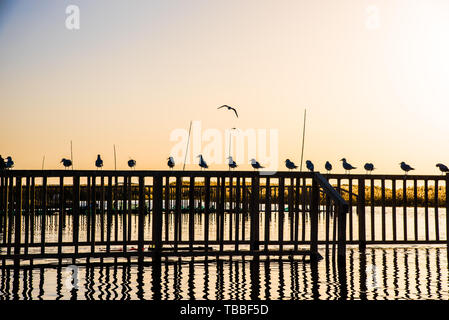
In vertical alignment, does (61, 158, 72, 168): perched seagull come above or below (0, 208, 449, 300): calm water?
above

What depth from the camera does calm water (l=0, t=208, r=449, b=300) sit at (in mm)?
8438

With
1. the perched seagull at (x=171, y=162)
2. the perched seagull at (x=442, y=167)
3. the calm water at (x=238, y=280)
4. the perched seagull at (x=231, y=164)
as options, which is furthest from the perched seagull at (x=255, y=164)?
the calm water at (x=238, y=280)

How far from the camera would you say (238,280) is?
9.88m

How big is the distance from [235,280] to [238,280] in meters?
0.04

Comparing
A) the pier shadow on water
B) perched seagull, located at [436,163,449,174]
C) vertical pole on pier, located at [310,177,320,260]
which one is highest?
perched seagull, located at [436,163,449,174]

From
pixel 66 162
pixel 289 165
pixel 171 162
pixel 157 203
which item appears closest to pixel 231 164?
pixel 171 162

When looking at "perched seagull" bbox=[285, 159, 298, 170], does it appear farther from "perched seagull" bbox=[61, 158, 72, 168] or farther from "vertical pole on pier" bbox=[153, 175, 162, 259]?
"vertical pole on pier" bbox=[153, 175, 162, 259]

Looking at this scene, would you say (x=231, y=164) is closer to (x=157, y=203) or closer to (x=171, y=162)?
(x=171, y=162)

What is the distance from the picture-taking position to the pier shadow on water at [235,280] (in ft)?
27.6

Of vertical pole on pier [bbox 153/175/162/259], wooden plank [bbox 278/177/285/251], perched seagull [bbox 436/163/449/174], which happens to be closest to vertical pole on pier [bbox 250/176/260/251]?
wooden plank [bbox 278/177/285/251]
